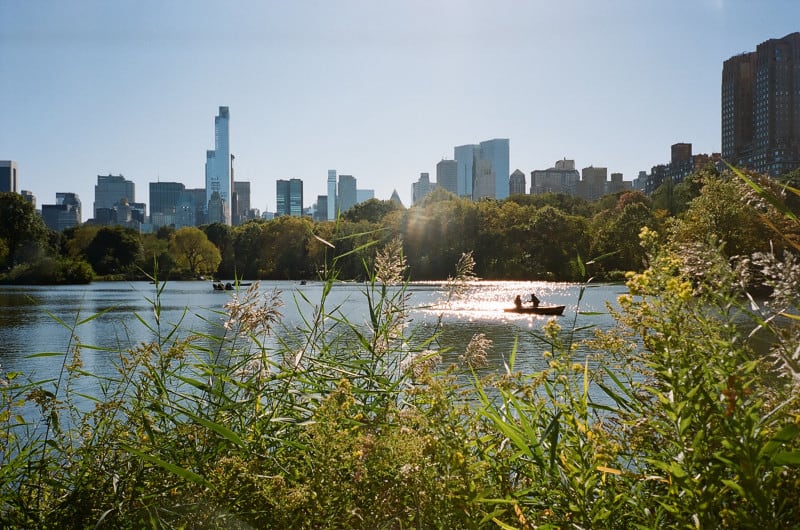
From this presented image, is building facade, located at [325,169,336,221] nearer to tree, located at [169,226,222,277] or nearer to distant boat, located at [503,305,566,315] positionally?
distant boat, located at [503,305,566,315]

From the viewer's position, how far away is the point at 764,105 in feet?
394

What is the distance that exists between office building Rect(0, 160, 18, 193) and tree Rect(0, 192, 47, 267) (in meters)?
128

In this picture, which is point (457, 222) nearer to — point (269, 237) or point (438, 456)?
point (269, 237)

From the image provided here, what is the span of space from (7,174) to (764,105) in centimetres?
18459

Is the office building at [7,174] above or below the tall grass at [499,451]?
above

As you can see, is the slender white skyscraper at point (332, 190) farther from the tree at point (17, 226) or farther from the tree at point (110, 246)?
the tree at point (110, 246)

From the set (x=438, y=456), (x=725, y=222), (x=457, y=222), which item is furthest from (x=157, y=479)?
(x=457, y=222)

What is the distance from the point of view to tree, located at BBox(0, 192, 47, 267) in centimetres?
6562

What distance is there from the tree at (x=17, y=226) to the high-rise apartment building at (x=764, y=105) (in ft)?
340

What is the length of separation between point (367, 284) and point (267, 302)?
25.7 inches

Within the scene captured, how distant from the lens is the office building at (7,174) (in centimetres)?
17900

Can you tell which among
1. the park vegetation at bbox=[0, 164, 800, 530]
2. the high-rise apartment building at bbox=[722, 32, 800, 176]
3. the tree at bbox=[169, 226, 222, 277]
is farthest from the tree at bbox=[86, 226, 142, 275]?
the high-rise apartment building at bbox=[722, 32, 800, 176]

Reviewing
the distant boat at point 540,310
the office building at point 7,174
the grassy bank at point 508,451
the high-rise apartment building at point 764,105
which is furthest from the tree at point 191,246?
the office building at point 7,174

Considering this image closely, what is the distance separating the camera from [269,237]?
83.2 meters
